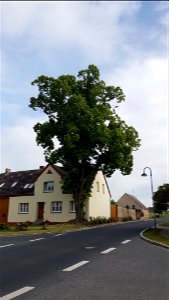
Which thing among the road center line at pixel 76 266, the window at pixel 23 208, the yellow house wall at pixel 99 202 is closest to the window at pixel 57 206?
the yellow house wall at pixel 99 202

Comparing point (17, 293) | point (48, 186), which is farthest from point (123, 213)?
point (17, 293)

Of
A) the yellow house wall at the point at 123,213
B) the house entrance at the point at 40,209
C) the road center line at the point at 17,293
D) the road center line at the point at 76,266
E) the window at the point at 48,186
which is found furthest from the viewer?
the yellow house wall at the point at 123,213


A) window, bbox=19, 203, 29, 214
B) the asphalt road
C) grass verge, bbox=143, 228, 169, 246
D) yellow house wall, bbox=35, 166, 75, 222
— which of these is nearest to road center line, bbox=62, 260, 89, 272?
the asphalt road

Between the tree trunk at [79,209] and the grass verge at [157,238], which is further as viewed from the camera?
the tree trunk at [79,209]

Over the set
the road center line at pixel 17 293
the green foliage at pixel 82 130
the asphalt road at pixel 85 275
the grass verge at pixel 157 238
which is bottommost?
the road center line at pixel 17 293

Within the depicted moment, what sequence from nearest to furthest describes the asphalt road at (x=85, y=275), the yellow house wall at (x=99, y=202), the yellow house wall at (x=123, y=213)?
1. the asphalt road at (x=85, y=275)
2. the yellow house wall at (x=99, y=202)
3. the yellow house wall at (x=123, y=213)

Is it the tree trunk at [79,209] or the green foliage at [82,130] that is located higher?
the green foliage at [82,130]

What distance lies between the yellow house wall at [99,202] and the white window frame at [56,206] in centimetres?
351

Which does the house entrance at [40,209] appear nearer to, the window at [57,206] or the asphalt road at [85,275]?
the window at [57,206]

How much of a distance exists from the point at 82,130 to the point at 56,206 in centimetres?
1256

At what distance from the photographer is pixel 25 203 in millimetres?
48469

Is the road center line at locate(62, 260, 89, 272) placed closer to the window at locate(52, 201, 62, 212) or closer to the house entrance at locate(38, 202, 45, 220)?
the window at locate(52, 201, 62, 212)

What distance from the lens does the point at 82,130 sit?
37625 mm

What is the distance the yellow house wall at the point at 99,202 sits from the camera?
148ft
